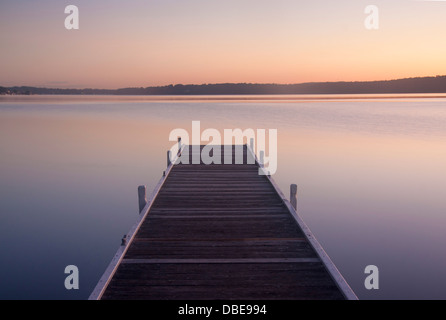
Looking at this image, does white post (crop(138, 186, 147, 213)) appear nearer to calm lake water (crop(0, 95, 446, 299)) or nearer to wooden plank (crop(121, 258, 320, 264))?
calm lake water (crop(0, 95, 446, 299))

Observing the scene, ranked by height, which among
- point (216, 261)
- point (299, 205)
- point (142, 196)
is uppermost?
point (142, 196)

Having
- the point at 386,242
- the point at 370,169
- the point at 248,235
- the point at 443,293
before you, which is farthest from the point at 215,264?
the point at 370,169

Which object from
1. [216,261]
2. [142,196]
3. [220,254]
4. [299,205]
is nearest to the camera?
[216,261]

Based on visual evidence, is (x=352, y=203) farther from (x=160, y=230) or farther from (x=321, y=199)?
(x=160, y=230)

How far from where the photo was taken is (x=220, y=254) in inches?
255

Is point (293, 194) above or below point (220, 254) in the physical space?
above

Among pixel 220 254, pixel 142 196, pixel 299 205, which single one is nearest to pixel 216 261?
pixel 220 254

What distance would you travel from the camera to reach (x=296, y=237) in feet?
23.4

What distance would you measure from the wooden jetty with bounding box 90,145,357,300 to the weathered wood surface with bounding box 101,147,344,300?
1cm

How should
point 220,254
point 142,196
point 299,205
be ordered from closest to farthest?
1. point 220,254
2. point 142,196
3. point 299,205

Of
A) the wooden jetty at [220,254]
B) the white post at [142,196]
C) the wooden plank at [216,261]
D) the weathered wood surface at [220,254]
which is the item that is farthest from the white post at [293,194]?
the white post at [142,196]

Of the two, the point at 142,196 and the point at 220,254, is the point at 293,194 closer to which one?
the point at 220,254

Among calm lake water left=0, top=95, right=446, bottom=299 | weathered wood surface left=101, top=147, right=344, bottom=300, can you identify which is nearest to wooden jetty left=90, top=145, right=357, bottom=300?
weathered wood surface left=101, top=147, right=344, bottom=300

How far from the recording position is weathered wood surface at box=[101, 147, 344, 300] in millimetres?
5352
